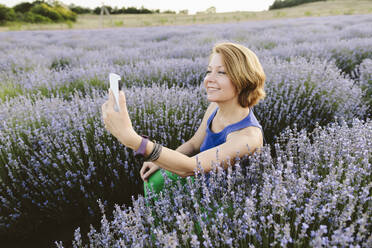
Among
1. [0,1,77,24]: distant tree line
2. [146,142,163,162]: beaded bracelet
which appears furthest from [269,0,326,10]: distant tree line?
[146,142,163,162]: beaded bracelet

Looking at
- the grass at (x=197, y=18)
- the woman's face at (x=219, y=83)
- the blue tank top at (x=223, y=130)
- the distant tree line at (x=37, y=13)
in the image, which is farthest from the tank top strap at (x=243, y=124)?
A: the distant tree line at (x=37, y=13)

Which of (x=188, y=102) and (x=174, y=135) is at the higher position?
(x=188, y=102)

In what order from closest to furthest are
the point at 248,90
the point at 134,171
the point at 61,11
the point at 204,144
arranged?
the point at 248,90, the point at 204,144, the point at 134,171, the point at 61,11

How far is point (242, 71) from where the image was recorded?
59.6 inches

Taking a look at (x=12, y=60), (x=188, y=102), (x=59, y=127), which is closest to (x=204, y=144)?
(x=188, y=102)

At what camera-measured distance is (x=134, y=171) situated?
220 cm

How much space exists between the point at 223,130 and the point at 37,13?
1270 inches

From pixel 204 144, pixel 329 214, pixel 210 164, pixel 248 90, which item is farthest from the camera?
pixel 204 144

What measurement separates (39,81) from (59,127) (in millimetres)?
1934

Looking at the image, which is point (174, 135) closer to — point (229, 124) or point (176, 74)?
point (229, 124)

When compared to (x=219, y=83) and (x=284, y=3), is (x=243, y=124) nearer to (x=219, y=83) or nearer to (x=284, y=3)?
Answer: (x=219, y=83)

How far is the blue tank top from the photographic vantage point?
5.17 feet

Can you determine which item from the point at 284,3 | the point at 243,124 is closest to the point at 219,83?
the point at 243,124

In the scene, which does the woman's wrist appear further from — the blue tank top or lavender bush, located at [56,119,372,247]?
the blue tank top
